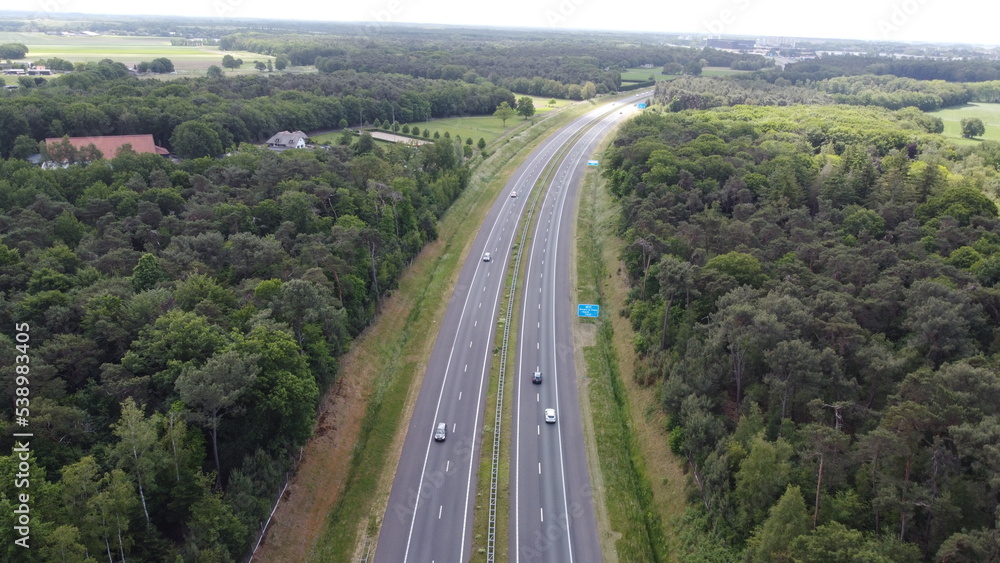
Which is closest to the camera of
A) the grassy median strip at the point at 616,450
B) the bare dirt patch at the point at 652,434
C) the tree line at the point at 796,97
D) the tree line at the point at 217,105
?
the grassy median strip at the point at 616,450

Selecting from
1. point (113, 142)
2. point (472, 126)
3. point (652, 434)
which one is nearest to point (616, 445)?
point (652, 434)

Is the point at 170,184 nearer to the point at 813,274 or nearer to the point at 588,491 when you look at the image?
the point at 588,491

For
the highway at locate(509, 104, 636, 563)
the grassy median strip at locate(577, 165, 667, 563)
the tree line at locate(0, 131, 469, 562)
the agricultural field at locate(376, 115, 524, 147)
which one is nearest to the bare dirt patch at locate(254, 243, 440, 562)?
the tree line at locate(0, 131, 469, 562)

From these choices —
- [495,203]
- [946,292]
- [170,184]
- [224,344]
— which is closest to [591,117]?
[495,203]

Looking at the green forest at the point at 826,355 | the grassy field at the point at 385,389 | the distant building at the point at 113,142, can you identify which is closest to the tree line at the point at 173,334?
the grassy field at the point at 385,389

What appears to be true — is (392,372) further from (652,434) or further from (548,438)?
(652,434)

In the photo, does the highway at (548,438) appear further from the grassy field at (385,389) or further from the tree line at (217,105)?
the tree line at (217,105)
